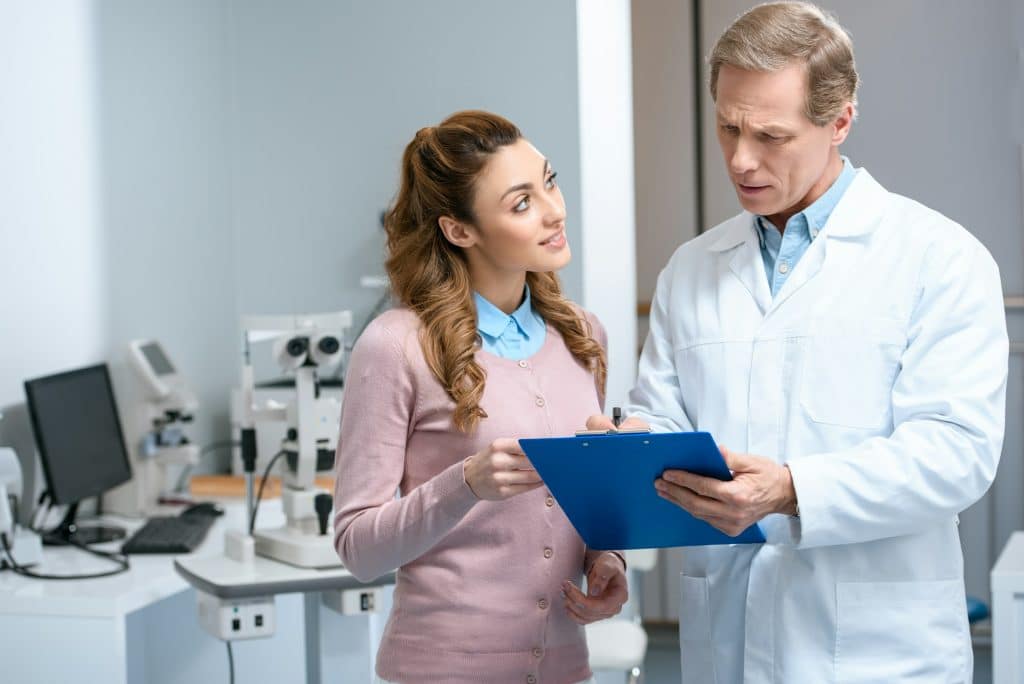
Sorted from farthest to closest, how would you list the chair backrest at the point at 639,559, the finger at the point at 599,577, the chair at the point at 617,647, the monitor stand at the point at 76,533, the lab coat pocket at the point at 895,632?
the chair backrest at the point at 639,559, the monitor stand at the point at 76,533, the chair at the point at 617,647, the finger at the point at 599,577, the lab coat pocket at the point at 895,632

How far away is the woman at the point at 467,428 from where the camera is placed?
139 cm

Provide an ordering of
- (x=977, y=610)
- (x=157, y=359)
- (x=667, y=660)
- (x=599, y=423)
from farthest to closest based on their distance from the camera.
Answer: (x=667, y=660) < (x=977, y=610) < (x=157, y=359) < (x=599, y=423)

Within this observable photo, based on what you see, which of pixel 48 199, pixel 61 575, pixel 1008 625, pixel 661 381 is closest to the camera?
pixel 661 381

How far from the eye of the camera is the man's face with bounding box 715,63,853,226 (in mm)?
1404

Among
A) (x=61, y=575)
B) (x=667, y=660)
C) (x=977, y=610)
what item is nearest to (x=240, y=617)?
(x=61, y=575)

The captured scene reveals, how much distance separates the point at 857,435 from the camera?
138 cm

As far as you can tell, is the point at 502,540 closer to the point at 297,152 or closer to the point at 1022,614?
the point at 1022,614

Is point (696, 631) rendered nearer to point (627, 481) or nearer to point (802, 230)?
point (627, 481)

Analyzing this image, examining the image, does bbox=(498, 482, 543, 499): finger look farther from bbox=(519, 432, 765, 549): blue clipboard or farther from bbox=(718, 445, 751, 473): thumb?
bbox=(718, 445, 751, 473): thumb

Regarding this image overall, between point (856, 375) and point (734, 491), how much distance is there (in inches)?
10.4

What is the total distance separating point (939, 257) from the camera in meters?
1.37

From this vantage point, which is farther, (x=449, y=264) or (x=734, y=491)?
(x=449, y=264)

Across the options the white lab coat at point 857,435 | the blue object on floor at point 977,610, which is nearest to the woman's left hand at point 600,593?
the white lab coat at point 857,435

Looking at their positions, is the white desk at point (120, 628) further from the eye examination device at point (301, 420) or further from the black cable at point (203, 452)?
the black cable at point (203, 452)
